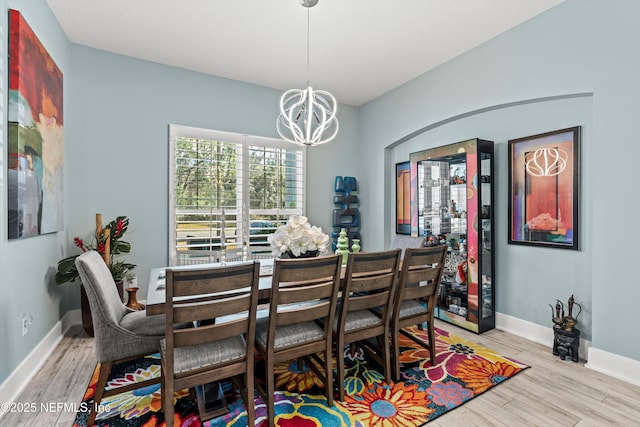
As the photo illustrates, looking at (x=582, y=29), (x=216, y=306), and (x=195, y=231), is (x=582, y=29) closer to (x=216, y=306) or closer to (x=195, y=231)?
(x=216, y=306)

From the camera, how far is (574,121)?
8.92ft

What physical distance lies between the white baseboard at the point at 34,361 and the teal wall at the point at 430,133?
0.09 meters

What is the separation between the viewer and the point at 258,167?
14.2ft

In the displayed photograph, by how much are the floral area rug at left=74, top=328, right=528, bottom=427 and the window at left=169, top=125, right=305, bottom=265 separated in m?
1.66

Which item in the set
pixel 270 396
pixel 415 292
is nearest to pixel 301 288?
pixel 270 396

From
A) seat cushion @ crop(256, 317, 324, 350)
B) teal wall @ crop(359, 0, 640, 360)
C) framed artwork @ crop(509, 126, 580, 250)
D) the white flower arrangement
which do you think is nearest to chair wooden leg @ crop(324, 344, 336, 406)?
seat cushion @ crop(256, 317, 324, 350)

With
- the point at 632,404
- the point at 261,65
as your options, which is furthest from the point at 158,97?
the point at 632,404

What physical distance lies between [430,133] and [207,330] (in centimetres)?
362

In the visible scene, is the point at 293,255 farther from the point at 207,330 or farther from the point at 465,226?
the point at 465,226

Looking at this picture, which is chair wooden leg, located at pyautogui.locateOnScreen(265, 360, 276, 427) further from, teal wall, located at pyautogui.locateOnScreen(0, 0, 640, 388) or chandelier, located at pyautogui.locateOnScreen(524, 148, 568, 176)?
chandelier, located at pyautogui.locateOnScreen(524, 148, 568, 176)

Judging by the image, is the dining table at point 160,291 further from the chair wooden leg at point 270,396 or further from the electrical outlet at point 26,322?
the electrical outlet at point 26,322

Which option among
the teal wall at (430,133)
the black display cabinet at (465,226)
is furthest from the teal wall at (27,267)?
the black display cabinet at (465,226)

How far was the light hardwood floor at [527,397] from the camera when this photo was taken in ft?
6.04

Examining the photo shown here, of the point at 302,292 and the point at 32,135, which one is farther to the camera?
the point at 32,135
